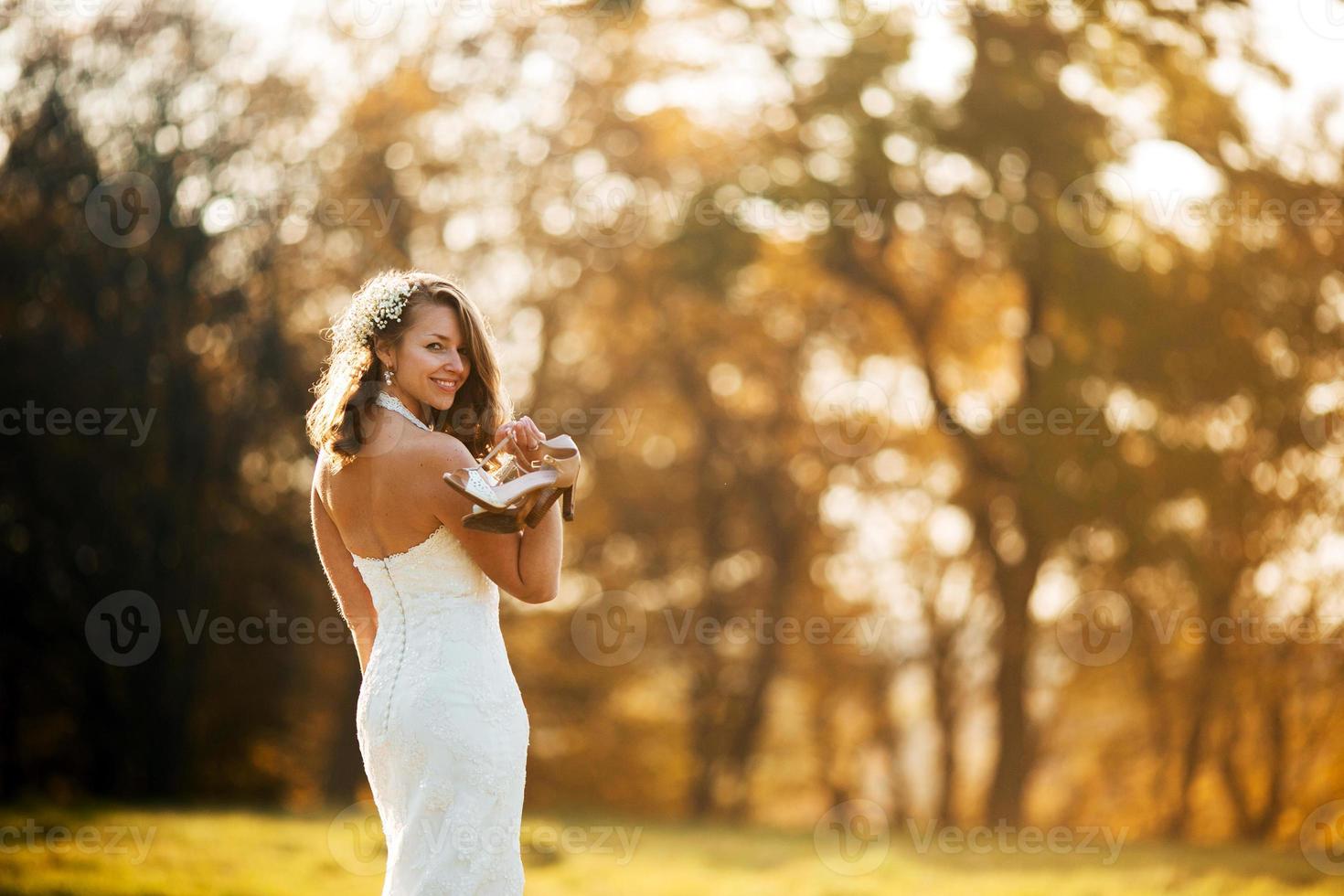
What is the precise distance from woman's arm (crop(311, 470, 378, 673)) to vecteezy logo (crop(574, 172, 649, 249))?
41.7 feet

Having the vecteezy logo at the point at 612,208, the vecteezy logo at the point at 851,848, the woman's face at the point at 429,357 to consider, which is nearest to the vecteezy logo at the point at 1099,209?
the vecteezy logo at the point at 612,208

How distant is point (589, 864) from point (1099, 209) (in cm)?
901

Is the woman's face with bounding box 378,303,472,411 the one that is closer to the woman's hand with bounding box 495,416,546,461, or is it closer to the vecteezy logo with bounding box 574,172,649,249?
the woman's hand with bounding box 495,416,546,461

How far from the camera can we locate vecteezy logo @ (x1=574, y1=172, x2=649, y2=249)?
16.0 m

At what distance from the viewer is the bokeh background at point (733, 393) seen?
12.9 metres

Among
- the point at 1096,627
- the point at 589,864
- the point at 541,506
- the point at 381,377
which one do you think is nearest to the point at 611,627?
the point at 1096,627

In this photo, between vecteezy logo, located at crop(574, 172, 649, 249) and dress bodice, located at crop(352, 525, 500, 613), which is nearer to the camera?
dress bodice, located at crop(352, 525, 500, 613)

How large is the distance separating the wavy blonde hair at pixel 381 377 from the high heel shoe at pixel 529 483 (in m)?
0.30

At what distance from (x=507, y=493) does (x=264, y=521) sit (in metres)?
11.8

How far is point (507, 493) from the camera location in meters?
2.94

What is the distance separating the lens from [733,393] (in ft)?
57.7

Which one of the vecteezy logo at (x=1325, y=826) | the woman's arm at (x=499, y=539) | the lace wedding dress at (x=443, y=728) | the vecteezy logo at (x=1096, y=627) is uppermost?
the woman's arm at (x=499, y=539)

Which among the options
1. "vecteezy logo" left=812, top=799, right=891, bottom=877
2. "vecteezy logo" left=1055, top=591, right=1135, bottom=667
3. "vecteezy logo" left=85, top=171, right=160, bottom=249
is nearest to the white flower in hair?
"vecteezy logo" left=812, top=799, right=891, bottom=877

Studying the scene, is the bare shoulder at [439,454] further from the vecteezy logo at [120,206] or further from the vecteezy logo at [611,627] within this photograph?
the vecteezy logo at [611,627]
